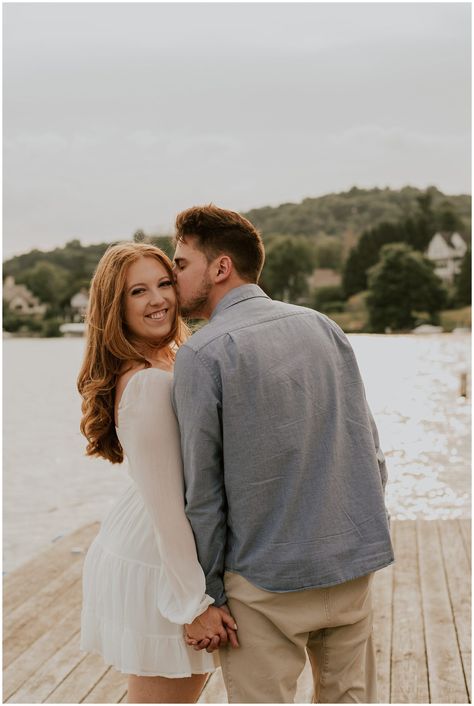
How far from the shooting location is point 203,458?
1.86 m

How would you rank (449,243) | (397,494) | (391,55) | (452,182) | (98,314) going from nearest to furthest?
(98,314)
(397,494)
(449,243)
(452,182)
(391,55)

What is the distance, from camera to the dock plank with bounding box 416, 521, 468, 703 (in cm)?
320

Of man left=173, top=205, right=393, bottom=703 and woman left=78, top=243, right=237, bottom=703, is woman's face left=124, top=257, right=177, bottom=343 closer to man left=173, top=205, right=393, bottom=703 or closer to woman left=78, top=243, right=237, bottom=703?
woman left=78, top=243, right=237, bottom=703

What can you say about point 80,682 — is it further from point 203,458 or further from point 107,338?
point 203,458

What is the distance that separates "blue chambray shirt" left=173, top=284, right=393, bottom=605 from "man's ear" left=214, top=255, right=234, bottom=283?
0.13 metres

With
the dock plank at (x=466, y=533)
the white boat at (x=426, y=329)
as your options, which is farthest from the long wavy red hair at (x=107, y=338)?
the white boat at (x=426, y=329)

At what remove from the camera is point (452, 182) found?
75.3 m

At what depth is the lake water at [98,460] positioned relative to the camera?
8.66 metres

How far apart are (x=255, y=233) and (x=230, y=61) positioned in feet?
281

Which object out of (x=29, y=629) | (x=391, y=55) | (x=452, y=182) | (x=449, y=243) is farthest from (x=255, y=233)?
(x=391, y=55)

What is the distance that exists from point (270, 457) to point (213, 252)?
0.50 m

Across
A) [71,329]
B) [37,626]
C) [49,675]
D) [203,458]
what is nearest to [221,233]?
[203,458]

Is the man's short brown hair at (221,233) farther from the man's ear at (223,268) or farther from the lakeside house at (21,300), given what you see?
the lakeside house at (21,300)

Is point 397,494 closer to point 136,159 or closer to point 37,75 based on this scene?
point 136,159
